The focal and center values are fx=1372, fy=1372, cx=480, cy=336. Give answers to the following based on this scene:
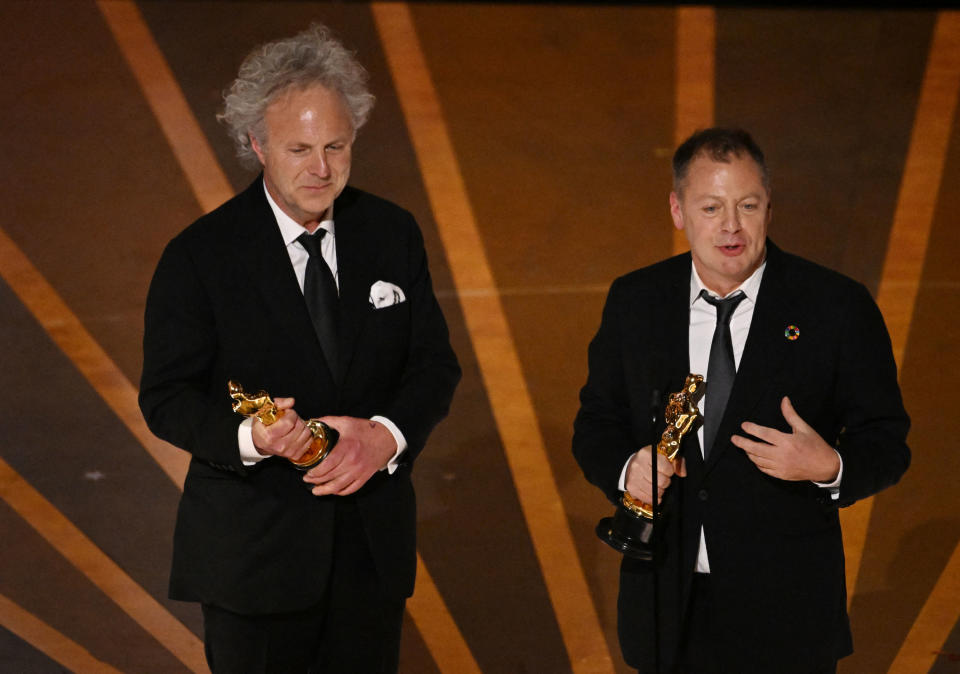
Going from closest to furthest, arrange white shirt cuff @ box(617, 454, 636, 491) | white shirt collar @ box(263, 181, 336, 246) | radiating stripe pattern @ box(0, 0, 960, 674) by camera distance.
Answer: white shirt cuff @ box(617, 454, 636, 491) < white shirt collar @ box(263, 181, 336, 246) < radiating stripe pattern @ box(0, 0, 960, 674)

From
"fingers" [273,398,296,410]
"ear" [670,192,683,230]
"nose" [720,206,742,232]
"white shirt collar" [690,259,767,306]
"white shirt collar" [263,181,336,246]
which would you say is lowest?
"white shirt collar" [690,259,767,306]

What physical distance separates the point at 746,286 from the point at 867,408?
0.31 metres

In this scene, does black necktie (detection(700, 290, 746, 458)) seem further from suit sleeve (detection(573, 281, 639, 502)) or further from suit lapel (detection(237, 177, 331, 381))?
suit lapel (detection(237, 177, 331, 381))

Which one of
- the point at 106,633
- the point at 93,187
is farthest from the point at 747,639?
the point at 93,187

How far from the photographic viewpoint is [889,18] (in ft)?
23.6

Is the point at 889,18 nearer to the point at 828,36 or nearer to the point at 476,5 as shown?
the point at 828,36

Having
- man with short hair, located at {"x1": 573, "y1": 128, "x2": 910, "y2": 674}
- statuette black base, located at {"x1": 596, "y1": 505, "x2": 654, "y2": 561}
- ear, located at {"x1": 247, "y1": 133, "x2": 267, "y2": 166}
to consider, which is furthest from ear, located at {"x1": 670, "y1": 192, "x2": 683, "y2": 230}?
ear, located at {"x1": 247, "y1": 133, "x2": 267, "y2": 166}

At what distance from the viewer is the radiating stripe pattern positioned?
3.73m

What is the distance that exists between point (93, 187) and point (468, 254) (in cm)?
166

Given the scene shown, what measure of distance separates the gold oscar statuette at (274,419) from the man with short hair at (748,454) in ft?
1.67

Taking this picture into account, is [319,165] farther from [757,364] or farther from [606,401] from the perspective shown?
[757,364]

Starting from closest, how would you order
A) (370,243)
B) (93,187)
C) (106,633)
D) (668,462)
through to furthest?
(668,462), (370,243), (106,633), (93,187)

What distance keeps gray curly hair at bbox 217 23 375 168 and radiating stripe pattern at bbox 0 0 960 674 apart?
1584mm

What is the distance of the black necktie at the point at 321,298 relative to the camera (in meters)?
2.64
